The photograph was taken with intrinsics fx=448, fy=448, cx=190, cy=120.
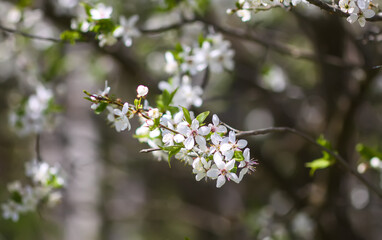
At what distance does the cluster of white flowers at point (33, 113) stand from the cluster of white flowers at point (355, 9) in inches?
68.2

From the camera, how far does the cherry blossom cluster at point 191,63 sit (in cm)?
201

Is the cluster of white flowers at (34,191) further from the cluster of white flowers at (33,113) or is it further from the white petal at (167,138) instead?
the white petal at (167,138)

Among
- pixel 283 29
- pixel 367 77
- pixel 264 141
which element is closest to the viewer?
pixel 367 77

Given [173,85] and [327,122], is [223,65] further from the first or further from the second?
[327,122]

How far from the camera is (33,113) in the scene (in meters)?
2.57

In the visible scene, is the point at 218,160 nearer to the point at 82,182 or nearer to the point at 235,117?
the point at 235,117

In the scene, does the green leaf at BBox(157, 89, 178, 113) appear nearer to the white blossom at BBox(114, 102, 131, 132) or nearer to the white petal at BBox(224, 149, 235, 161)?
the white blossom at BBox(114, 102, 131, 132)

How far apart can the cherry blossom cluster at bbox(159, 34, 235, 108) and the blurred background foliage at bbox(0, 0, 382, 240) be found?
15 cm

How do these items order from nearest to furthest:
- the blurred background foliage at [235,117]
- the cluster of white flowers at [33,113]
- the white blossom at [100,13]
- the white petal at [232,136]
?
the white petal at [232,136] → the white blossom at [100,13] → the cluster of white flowers at [33,113] → the blurred background foliage at [235,117]

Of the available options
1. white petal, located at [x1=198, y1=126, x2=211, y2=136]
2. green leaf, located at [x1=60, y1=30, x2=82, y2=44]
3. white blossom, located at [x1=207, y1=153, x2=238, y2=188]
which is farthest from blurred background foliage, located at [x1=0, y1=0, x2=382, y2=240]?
green leaf, located at [x1=60, y1=30, x2=82, y2=44]

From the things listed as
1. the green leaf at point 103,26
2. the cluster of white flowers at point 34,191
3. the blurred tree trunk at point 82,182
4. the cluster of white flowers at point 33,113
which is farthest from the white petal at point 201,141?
the blurred tree trunk at point 82,182

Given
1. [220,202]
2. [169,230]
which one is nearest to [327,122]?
[220,202]

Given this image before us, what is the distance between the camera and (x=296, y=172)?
3.41m

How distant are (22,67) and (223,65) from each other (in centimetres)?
143
